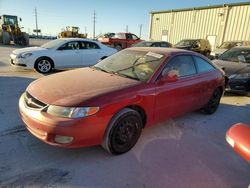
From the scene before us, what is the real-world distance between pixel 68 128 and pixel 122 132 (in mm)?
796

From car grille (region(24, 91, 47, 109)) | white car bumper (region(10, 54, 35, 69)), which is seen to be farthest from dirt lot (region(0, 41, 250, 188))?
white car bumper (region(10, 54, 35, 69))

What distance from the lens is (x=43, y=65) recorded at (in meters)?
8.41

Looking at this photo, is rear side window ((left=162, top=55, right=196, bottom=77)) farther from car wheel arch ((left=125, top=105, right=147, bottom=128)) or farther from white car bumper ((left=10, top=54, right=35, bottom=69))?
white car bumper ((left=10, top=54, right=35, bottom=69))

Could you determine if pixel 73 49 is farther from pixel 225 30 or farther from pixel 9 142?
pixel 225 30


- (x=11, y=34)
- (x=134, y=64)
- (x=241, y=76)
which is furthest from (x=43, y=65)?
(x=11, y=34)

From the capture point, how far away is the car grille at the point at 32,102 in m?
2.91

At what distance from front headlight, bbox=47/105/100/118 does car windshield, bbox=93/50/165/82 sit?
3.59 ft

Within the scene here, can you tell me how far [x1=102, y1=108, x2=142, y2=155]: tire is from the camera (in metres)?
3.04

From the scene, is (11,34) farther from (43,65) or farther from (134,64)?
(134,64)

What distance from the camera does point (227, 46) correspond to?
1549 centimetres

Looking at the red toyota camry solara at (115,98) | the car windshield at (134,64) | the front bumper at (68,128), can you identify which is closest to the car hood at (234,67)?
the red toyota camry solara at (115,98)

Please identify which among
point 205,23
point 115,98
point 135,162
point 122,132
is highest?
point 205,23

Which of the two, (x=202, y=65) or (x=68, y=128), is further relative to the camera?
(x=202, y=65)

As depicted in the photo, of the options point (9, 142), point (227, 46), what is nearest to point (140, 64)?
point (9, 142)
